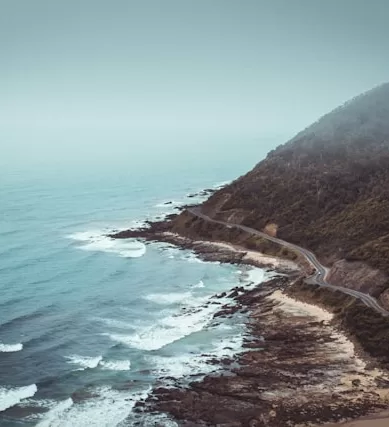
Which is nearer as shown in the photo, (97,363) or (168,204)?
(97,363)

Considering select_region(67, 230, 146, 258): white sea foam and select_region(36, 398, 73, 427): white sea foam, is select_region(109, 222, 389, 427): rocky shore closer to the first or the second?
select_region(36, 398, 73, 427): white sea foam

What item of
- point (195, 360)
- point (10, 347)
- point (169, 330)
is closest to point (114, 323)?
point (169, 330)

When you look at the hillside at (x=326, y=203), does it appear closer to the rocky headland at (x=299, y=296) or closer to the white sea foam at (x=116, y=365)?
the rocky headland at (x=299, y=296)

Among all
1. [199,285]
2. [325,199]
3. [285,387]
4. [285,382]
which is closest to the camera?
[285,387]

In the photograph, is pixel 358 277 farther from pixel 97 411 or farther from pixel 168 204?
pixel 168 204

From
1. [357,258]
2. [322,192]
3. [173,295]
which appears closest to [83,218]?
[322,192]

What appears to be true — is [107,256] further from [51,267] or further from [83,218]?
[83,218]

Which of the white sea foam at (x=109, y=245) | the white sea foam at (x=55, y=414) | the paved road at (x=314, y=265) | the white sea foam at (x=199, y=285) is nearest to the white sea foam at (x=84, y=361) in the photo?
the white sea foam at (x=55, y=414)

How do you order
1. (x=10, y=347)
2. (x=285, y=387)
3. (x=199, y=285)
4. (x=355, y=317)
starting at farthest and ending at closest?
1. (x=199, y=285)
2. (x=355, y=317)
3. (x=10, y=347)
4. (x=285, y=387)

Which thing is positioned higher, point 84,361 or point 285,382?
point 84,361
